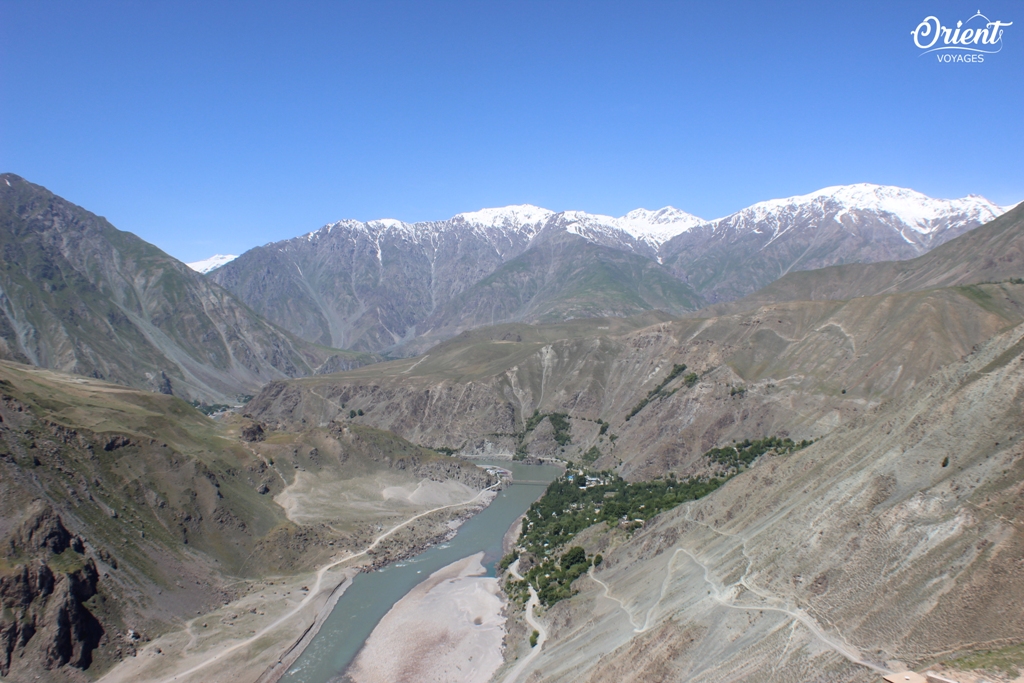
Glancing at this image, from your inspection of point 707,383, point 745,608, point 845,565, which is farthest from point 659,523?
point 707,383

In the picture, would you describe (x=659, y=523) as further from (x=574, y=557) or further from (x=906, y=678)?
(x=906, y=678)

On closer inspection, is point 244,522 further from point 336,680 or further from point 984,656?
point 984,656

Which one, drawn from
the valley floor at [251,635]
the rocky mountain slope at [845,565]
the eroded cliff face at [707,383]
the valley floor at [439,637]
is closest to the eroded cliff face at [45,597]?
the valley floor at [251,635]

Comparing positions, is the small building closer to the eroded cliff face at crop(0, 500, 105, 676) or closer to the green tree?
Result: the green tree

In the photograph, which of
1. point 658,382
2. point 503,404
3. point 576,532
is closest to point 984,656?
point 576,532

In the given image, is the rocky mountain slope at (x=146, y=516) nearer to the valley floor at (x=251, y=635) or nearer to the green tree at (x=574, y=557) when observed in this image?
the valley floor at (x=251, y=635)

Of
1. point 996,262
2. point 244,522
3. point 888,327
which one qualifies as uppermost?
point 996,262

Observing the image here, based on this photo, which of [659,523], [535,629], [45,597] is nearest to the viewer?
[45,597]
